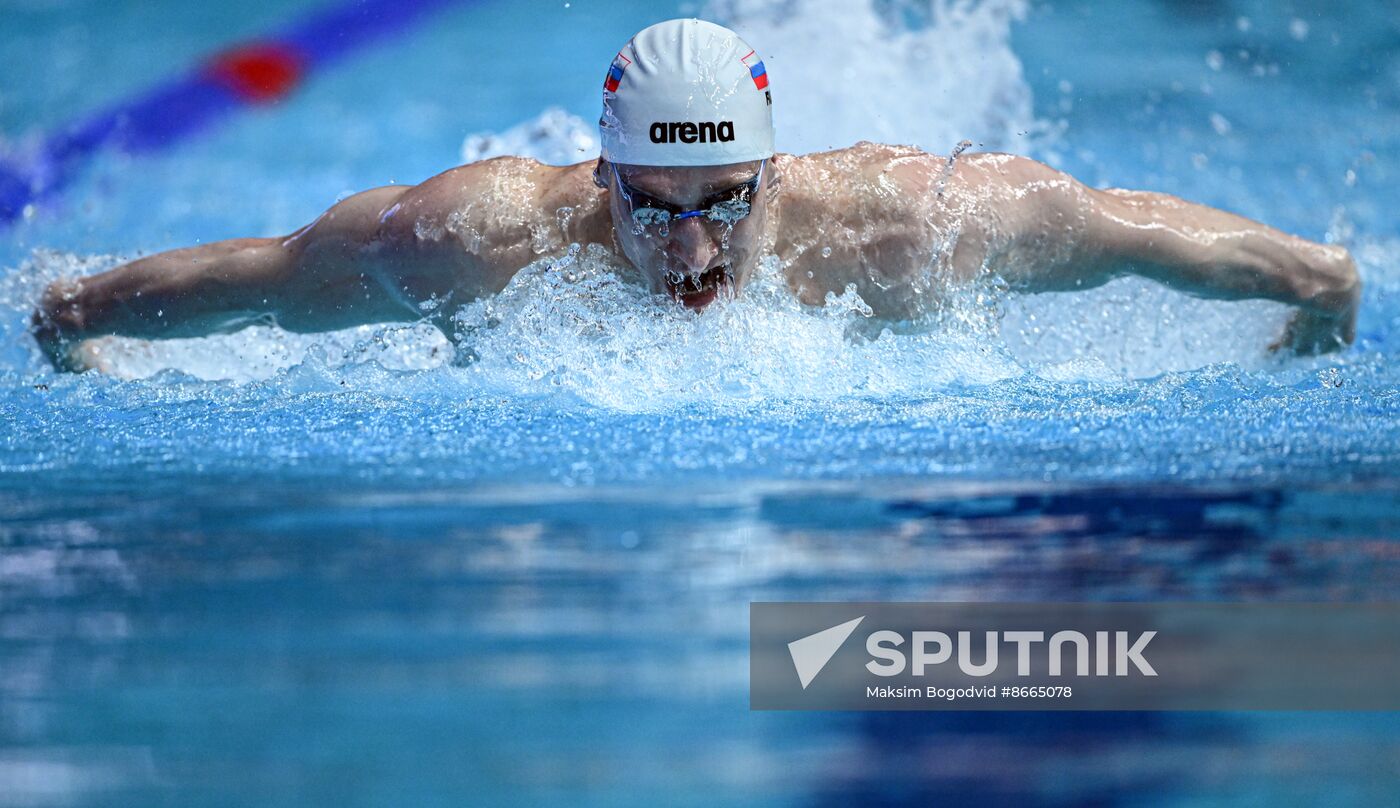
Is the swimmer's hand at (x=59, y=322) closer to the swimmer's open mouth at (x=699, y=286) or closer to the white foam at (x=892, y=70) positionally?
the swimmer's open mouth at (x=699, y=286)

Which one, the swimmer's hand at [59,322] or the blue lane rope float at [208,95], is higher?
the blue lane rope float at [208,95]

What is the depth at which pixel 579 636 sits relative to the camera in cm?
127

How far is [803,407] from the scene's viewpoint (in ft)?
6.24

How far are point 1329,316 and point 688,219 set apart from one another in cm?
124

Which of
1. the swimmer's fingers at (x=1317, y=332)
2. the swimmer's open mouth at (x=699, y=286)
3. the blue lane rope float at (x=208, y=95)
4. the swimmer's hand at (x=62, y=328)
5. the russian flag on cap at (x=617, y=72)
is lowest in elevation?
the swimmer's open mouth at (x=699, y=286)

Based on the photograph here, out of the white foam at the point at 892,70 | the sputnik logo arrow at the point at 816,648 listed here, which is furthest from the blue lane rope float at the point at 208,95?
the sputnik logo arrow at the point at 816,648

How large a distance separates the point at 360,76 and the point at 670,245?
3.15 meters

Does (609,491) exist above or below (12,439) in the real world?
below

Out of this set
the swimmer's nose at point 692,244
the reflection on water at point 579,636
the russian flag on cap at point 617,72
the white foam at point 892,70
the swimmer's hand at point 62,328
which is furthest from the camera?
the white foam at point 892,70

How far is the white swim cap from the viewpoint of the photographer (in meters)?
1.93

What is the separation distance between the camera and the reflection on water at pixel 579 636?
1.08 metres

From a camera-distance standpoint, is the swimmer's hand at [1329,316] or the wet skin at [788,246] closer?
the wet skin at [788,246]

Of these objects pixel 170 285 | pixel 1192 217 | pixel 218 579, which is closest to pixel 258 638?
pixel 218 579

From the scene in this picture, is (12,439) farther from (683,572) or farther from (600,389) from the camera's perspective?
→ (683,572)
